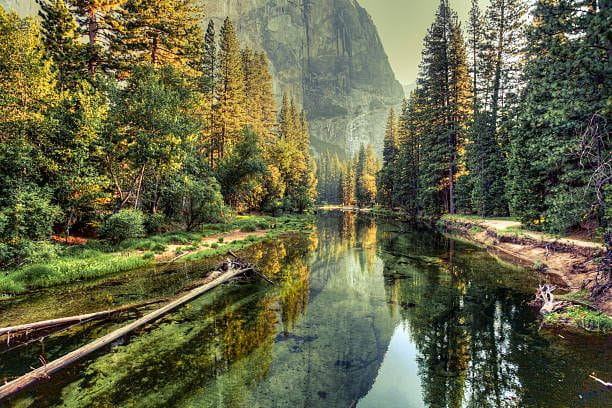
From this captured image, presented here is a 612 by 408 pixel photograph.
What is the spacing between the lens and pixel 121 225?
15.3m

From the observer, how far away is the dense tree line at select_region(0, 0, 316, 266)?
40.9ft

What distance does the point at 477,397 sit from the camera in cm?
525

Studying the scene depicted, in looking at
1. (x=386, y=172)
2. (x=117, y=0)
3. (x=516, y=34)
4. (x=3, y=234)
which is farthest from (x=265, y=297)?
(x=386, y=172)

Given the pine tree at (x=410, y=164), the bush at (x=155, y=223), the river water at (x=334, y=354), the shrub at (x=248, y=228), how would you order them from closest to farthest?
the river water at (x=334, y=354) → the bush at (x=155, y=223) → the shrub at (x=248, y=228) → the pine tree at (x=410, y=164)

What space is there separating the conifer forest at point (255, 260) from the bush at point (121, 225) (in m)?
0.14

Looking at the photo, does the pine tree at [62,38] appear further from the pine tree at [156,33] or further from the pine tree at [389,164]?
the pine tree at [389,164]

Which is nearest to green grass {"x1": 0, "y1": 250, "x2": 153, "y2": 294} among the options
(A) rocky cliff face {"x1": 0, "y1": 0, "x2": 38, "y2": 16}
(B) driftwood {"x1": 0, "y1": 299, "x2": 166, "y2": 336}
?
(B) driftwood {"x1": 0, "y1": 299, "x2": 166, "y2": 336}

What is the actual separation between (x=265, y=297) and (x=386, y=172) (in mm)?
52348

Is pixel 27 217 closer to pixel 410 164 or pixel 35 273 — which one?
pixel 35 273

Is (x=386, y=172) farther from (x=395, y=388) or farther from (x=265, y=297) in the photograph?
(x=395, y=388)

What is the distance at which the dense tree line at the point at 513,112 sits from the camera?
9.25 m

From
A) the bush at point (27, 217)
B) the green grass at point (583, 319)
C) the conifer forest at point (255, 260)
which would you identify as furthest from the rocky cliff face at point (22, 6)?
the green grass at point (583, 319)

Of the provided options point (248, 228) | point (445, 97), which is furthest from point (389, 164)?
→ point (248, 228)

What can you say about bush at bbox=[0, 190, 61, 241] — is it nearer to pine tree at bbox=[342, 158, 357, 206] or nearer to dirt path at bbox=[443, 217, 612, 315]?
dirt path at bbox=[443, 217, 612, 315]
